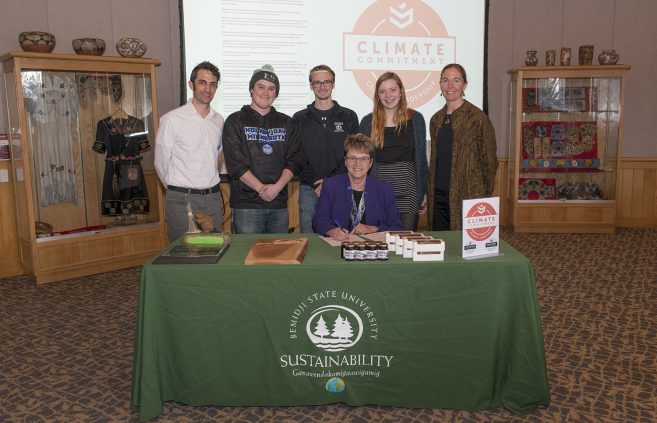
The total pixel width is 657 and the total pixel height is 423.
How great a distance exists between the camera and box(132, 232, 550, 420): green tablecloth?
2.22 meters

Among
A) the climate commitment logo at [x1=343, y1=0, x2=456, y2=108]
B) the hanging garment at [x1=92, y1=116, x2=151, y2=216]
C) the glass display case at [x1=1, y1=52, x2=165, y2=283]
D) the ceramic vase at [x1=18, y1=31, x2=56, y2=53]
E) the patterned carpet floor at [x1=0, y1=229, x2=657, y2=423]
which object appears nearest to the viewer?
the patterned carpet floor at [x1=0, y1=229, x2=657, y2=423]

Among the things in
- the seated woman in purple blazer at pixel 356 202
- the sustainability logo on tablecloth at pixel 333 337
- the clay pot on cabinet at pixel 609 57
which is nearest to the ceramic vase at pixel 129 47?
the seated woman in purple blazer at pixel 356 202

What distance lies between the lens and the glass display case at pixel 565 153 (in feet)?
20.3

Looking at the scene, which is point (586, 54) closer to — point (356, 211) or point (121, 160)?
point (356, 211)

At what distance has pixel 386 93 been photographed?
11.0ft

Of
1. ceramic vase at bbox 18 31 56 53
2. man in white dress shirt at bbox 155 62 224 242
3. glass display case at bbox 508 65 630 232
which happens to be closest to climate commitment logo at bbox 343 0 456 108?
glass display case at bbox 508 65 630 232

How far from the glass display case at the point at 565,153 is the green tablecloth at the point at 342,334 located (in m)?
4.26

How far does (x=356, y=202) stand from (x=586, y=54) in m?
4.42

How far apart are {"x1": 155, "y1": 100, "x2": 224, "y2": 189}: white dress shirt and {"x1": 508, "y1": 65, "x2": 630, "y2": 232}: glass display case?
384 cm

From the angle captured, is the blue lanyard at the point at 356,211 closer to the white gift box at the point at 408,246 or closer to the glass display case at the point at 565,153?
the white gift box at the point at 408,246

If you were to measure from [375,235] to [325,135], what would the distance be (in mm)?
1203

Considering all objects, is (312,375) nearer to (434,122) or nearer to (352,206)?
(352,206)

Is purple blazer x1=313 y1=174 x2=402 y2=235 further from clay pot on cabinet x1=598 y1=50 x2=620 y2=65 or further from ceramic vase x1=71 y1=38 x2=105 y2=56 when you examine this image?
clay pot on cabinet x1=598 y1=50 x2=620 y2=65

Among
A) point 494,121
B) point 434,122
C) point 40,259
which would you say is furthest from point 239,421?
point 494,121
